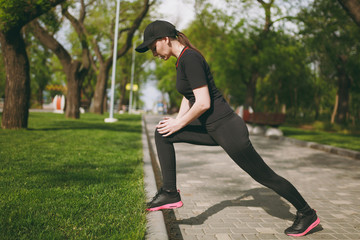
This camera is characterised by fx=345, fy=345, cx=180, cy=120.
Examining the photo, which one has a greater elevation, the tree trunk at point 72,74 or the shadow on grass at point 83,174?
the tree trunk at point 72,74

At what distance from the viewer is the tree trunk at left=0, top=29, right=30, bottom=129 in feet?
32.5

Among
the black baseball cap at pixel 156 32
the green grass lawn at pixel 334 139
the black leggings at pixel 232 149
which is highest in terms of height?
the black baseball cap at pixel 156 32

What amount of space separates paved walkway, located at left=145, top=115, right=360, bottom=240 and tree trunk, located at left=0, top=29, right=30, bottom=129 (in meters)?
5.63

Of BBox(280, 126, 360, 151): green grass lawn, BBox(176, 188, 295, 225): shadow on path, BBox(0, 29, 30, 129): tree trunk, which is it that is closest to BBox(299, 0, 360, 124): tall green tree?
BBox(280, 126, 360, 151): green grass lawn

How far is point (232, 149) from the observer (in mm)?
2928

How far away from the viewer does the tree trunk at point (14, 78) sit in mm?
9906

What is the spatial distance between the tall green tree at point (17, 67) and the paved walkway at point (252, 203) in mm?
5641

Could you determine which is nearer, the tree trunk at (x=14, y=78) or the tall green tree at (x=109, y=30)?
the tree trunk at (x=14, y=78)

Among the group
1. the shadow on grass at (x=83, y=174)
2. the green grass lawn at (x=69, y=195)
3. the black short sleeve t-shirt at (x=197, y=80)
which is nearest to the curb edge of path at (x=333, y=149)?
the green grass lawn at (x=69, y=195)

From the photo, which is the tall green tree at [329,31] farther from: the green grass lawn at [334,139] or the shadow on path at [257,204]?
the shadow on path at [257,204]

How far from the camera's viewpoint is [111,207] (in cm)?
339

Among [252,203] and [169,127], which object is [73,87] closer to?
[252,203]

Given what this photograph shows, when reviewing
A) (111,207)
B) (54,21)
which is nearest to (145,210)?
(111,207)

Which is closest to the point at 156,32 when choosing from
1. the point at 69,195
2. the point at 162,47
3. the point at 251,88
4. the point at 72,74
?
the point at 162,47
